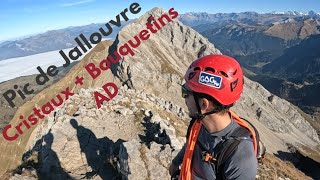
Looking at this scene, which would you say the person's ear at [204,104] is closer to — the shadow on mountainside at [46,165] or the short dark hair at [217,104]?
the short dark hair at [217,104]

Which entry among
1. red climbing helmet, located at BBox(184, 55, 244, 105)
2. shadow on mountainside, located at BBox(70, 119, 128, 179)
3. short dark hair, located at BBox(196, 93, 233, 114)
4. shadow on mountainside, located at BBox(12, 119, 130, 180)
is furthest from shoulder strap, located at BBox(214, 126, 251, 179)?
shadow on mountainside, located at BBox(70, 119, 128, 179)

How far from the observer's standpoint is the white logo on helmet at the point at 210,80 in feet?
18.8

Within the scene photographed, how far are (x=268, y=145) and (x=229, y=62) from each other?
9726 cm

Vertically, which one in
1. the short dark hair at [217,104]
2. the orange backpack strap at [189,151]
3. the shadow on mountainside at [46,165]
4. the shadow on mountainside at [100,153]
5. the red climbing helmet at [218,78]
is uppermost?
the red climbing helmet at [218,78]

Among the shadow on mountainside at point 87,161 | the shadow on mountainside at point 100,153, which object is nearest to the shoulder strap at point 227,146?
the shadow on mountainside at point 87,161

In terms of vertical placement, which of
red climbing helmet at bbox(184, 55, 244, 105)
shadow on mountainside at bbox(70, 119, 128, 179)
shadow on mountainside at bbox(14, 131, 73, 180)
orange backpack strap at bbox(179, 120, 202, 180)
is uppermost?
red climbing helmet at bbox(184, 55, 244, 105)

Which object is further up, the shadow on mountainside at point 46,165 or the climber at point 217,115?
the climber at point 217,115

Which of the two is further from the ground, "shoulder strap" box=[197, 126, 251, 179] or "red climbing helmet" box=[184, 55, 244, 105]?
"red climbing helmet" box=[184, 55, 244, 105]

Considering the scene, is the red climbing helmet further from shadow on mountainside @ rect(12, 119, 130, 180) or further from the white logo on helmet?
shadow on mountainside @ rect(12, 119, 130, 180)

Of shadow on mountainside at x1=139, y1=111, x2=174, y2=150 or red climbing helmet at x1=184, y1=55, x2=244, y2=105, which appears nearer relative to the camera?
red climbing helmet at x1=184, y1=55, x2=244, y2=105

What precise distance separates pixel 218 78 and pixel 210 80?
136 mm

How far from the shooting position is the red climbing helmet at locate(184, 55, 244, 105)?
573 centimetres

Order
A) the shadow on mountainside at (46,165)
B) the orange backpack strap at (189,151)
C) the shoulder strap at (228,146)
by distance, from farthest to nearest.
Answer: the shadow on mountainside at (46,165), the orange backpack strap at (189,151), the shoulder strap at (228,146)

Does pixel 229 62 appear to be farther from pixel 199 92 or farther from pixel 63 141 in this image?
pixel 63 141
